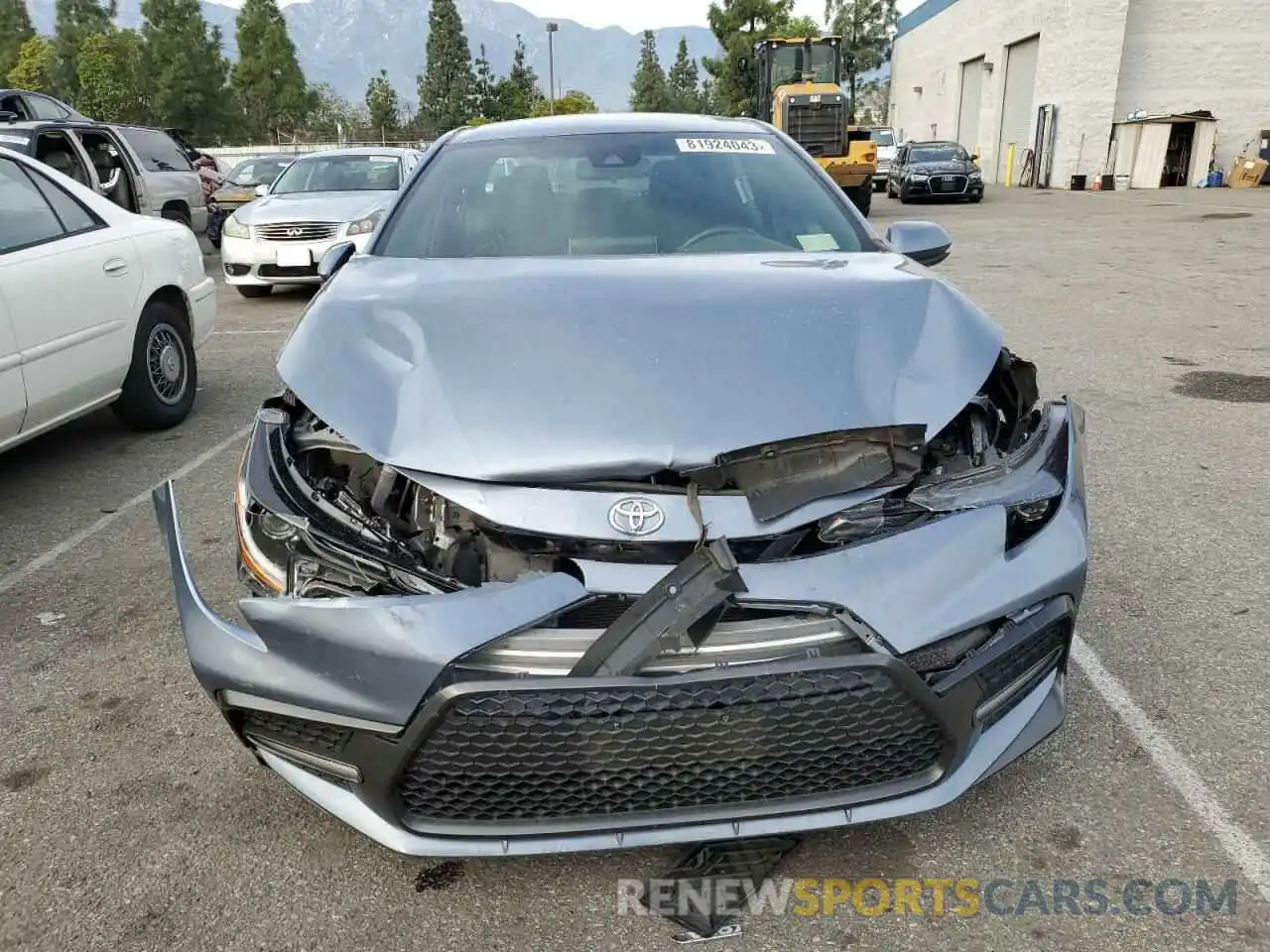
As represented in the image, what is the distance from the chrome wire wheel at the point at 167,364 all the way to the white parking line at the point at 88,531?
0.56m

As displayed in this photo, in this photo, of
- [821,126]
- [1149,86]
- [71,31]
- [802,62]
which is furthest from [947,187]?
[71,31]

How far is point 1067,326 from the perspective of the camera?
788cm

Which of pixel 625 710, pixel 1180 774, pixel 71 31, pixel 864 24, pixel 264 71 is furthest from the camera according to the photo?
pixel 864 24

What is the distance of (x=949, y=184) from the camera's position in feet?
74.9

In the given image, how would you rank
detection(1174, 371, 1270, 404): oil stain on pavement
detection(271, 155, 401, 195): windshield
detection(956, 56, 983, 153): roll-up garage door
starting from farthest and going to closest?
detection(956, 56, 983, 153): roll-up garage door, detection(271, 155, 401, 195): windshield, detection(1174, 371, 1270, 404): oil stain on pavement

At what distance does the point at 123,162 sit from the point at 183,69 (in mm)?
48650

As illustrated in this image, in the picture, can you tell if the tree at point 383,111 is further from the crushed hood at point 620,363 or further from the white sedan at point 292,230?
the crushed hood at point 620,363

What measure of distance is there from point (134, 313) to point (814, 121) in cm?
1735

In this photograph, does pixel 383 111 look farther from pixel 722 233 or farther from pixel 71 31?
pixel 722 233

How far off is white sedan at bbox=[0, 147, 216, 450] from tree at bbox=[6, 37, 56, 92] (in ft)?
191

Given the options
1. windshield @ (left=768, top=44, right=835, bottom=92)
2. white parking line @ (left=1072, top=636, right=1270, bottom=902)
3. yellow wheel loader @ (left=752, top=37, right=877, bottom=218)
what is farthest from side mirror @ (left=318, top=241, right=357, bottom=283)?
windshield @ (left=768, top=44, right=835, bottom=92)

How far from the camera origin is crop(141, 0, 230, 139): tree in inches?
2063

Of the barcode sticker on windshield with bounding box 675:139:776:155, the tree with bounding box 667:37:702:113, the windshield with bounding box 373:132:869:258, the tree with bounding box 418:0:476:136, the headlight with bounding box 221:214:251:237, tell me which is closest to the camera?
the windshield with bounding box 373:132:869:258

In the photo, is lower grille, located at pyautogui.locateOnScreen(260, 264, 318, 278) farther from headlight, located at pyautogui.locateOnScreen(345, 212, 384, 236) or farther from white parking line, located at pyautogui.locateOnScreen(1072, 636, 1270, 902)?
white parking line, located at pyautogui.locateOnScreen(1072, 636, 1270, 902)
